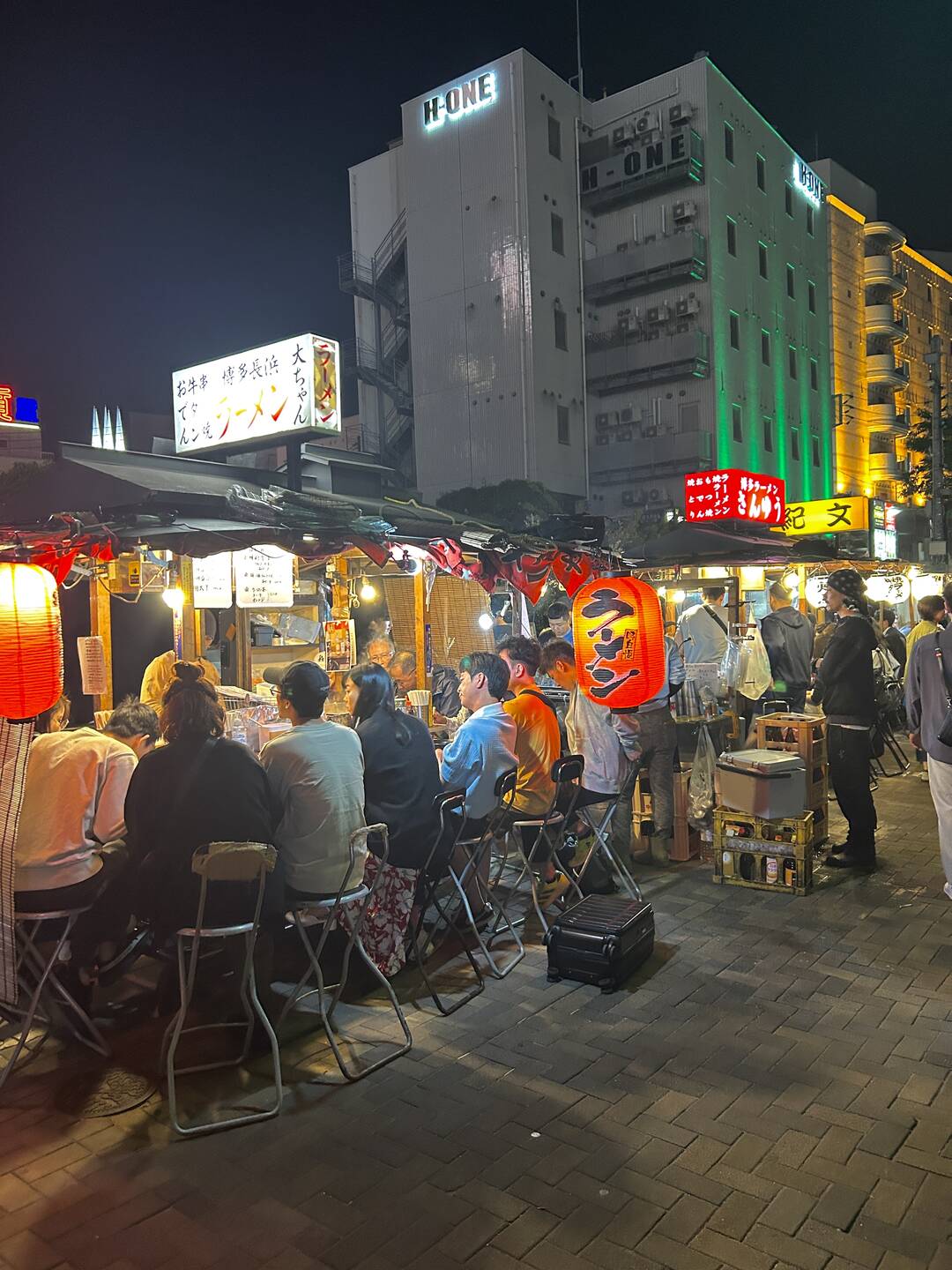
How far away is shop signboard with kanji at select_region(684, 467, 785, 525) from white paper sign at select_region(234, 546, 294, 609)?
31.0ft

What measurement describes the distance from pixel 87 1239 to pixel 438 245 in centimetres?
3287

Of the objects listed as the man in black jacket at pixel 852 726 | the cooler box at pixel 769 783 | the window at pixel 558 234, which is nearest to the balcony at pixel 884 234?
the window at pixel 558 234

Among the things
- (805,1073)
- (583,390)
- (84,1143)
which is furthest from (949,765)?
(583,390)

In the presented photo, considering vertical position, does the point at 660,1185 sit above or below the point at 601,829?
below

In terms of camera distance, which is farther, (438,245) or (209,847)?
(438,245)

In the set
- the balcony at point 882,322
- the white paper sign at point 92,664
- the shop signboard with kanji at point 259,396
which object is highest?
the balcony at point 882,322

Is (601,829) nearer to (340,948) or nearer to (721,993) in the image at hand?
(721,993)

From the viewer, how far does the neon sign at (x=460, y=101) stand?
30.1m

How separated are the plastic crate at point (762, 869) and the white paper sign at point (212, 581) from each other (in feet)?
16.5

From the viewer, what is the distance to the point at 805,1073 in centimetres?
411

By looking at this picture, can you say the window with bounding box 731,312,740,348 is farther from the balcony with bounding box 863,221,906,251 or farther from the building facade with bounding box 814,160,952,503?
the balcony with bounding box 863,221,906,251

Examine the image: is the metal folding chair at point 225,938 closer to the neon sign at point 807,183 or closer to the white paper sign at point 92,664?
the white paper sign at point 92,664

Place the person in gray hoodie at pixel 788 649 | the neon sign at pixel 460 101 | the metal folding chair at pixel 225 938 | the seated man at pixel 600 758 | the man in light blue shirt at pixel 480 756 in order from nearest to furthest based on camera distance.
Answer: the metal folding chair at pixel 225 938 < the man in light blue shirt at pixel 480 756 < the seated man at pixel 600 758 < the person in gray hoodie at pixel 788 649 < the neon sign at pixel 460 101

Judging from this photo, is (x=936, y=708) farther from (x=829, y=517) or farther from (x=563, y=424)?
(x=563, y=424)
